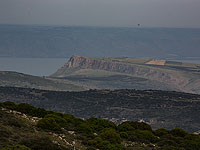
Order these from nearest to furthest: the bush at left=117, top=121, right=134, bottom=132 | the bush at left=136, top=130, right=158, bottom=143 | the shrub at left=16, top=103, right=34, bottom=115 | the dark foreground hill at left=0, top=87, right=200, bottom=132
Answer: the bush at left=136, top=130, right=158, bottom=143 → the shrub at left=16, top=103, right=34, bottom=115 → the bush at left=117, top=121, right=134, bottom=132 → the dark foreground hill at left=0, top=87, right=200, bottom=132

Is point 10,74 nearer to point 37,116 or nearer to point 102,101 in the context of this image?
point 102,101

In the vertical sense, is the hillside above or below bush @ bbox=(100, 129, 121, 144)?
above

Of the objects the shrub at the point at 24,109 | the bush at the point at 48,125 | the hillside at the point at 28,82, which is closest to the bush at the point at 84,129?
the bush at the point at 48,125

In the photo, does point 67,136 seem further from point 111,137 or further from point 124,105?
point 124,105

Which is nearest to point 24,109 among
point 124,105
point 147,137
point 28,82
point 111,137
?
point 111,137

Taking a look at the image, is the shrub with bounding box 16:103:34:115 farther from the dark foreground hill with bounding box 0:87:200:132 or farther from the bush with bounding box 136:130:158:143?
the dark foreground hill with bounding box 0:87:200:132

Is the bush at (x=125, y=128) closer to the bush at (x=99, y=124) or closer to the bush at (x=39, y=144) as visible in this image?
the bush at (x=99, y=124)

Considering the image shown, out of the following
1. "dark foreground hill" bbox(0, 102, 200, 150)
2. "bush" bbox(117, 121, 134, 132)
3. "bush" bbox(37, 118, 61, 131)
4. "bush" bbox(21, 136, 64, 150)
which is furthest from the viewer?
"bush" bbox(117, 121, 134, 132)

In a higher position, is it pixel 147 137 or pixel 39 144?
pixel 39 144

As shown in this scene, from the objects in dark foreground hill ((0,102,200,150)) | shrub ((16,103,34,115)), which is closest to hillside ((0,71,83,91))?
shrub ((16,103,34,115))
